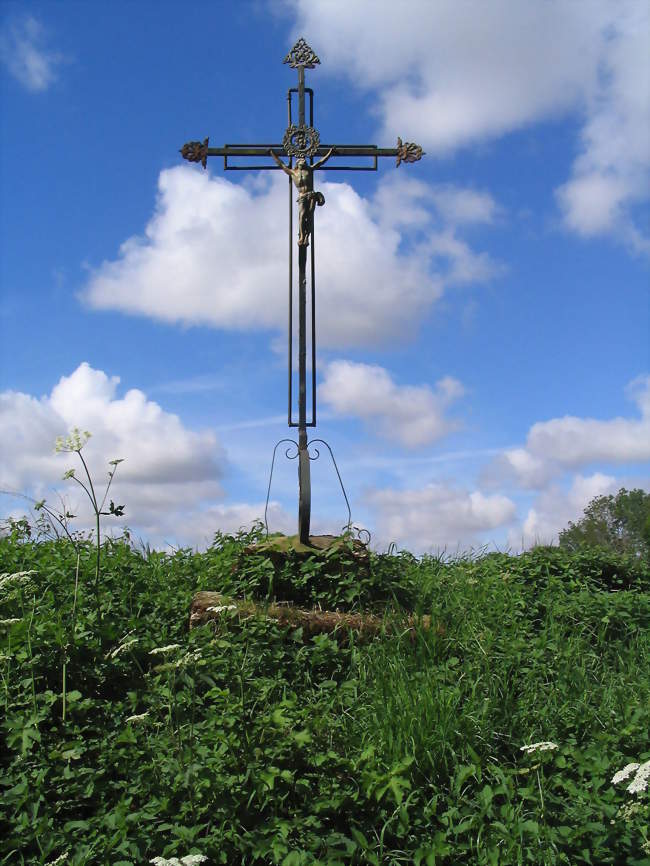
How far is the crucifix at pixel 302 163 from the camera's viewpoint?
7.36 meters

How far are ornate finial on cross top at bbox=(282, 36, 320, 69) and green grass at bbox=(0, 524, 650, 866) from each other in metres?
4.77

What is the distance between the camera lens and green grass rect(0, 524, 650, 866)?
3768 millimetres

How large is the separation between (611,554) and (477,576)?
90.2 inches

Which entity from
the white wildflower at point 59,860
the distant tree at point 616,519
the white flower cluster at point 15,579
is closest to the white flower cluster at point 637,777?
the white wildflower at point 59,860

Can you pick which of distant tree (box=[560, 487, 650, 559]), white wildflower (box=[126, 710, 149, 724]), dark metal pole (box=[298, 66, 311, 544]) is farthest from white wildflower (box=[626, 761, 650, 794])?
distant tree (box=[560, 487, 650, 559])

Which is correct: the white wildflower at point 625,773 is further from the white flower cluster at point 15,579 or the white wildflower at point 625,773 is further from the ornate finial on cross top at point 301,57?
the ornate finial on cross top at point 301,57

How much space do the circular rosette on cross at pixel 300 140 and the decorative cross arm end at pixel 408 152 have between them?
84 cm

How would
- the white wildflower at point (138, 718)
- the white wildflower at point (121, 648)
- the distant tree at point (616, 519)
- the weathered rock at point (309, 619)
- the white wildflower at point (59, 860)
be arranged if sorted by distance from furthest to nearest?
the distant tree at point (616, 519)
the weathered rock at point (309, 619)
the white wildflower at point (121, 648)
the white wildflower at point (138, 718)
the white wildflower at point (59, 860)

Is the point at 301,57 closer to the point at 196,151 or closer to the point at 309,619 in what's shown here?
the point at 196,151

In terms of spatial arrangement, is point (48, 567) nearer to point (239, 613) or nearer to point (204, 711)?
point (239, 613)

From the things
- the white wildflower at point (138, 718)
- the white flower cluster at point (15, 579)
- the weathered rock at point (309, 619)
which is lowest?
the white wildflower at point (138, 718)

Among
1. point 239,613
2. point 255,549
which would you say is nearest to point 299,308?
point 255,549

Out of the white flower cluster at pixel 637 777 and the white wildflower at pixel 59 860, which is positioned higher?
the white flower cluster at pixel 637 777

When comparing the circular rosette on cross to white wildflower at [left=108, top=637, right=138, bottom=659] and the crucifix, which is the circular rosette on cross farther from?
white wildflower at [left=108, top=637, right=138, bottom=659]
